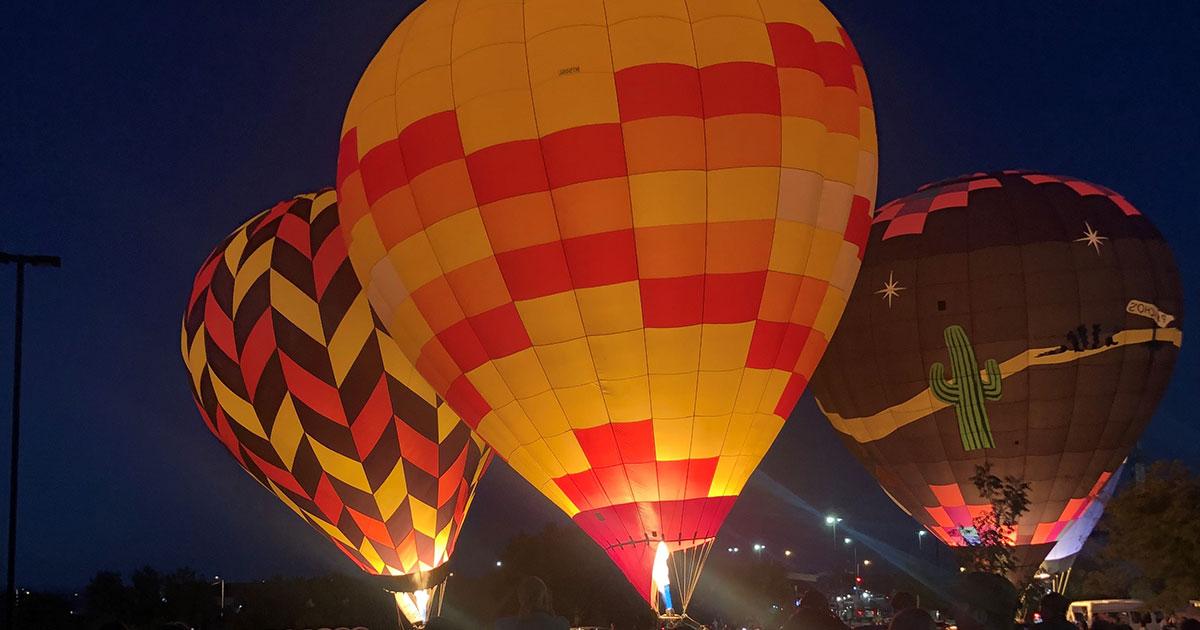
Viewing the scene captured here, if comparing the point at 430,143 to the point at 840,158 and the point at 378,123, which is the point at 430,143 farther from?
the point at 840,158

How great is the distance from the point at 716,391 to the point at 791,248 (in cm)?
130

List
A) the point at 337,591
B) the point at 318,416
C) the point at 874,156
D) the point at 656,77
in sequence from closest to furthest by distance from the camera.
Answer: the point at 656,77 → the point at 874,156 → the point at 318,416 → the point at 337,591

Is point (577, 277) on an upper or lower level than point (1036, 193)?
lower

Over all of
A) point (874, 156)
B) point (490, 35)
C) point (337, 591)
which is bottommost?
point (337, 591)

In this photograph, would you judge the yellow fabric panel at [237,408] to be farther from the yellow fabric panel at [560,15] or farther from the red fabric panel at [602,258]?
the yellow fabric panel at [560,15]

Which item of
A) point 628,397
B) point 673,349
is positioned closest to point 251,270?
point 628,397

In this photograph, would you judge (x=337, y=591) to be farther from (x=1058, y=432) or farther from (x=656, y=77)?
(x=656, y=77)

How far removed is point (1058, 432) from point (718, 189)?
7.82 metres

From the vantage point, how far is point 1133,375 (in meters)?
14.8

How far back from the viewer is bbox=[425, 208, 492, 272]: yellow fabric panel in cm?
931

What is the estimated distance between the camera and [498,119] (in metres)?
9.13

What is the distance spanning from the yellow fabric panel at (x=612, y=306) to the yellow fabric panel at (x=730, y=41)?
73.0 inches

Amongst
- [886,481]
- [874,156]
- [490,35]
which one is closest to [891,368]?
[886,481]

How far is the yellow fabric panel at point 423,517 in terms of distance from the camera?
42.3 feet
